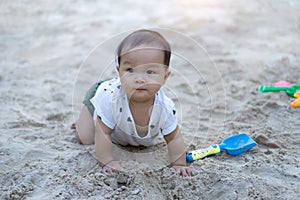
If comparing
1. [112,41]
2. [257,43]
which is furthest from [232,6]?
[112,41]

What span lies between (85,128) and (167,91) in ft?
2.43

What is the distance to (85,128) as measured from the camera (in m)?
2.05

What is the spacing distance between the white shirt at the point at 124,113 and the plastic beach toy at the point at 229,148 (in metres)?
0.16

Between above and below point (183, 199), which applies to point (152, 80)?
above

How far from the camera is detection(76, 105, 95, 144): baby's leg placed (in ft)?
6.63

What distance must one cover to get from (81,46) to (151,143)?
63.4 inches

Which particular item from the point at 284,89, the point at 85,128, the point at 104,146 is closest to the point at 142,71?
the point at 104,146

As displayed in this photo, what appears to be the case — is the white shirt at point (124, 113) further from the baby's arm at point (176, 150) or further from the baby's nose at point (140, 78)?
the baby's nose at point (140, 78)

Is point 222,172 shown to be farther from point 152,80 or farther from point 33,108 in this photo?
point 33,108

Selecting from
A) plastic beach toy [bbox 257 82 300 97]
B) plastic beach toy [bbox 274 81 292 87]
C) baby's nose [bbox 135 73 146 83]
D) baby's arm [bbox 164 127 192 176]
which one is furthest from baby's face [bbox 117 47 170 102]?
plastic beach toy [bbox 274 81 292 87]

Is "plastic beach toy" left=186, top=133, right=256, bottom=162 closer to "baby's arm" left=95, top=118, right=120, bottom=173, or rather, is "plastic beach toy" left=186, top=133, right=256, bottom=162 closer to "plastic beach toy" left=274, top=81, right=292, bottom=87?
"baby's arm" left=95, top=118, right=120, bottom=173

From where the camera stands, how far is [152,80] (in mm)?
1698

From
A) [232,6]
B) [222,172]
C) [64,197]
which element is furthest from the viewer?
[232,6]

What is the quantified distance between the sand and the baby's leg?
6cm
